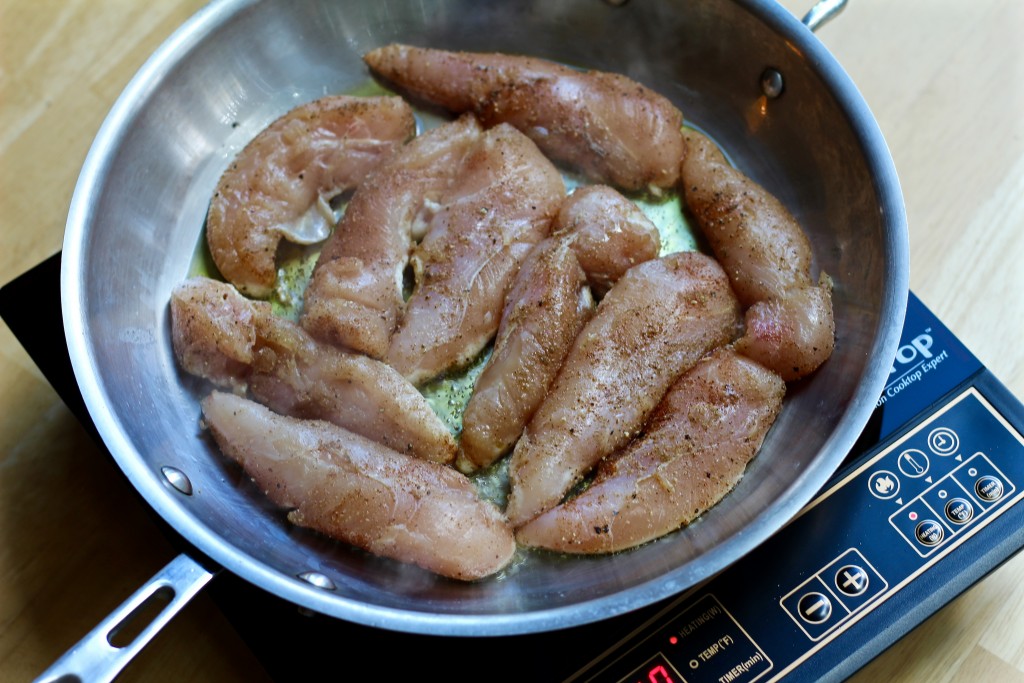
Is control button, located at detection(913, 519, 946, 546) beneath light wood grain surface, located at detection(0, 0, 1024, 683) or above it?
beneath

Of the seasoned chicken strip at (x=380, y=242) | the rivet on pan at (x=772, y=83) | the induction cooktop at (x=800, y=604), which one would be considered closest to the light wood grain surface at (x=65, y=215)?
the induction cooktop at (x=800, y=604)

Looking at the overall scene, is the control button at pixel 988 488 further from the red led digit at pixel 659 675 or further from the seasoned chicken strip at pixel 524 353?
the seasoned chicken strip at pixel 524 353

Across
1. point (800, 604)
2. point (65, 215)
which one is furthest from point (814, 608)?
point (65, 215)

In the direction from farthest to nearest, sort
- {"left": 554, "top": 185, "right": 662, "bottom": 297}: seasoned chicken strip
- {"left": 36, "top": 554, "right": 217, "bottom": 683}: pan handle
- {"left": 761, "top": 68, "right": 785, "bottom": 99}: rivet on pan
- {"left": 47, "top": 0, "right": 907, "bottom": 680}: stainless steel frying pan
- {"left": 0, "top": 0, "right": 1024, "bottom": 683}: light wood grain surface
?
{"left": 761, "top": 68, "right": 785, "bottom": 99}: rivet on pan
{"left": 554, "top": 185, "right": 662, "bottom": 297}: seasoned chicken strip
{"left": 0, "top": 0, "right": 1024, "bottom": 683}: light wood grain surface
{"left": 47, "top": 0, "right": 907, "bottom": 680}: stainless steel frying pan
{"left": 36, "top": 554, "right": 217, "bottom": 683}: pan handle

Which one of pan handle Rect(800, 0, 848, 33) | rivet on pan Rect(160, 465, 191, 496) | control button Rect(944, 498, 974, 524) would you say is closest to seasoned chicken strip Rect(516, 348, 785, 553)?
control button Rect(944, 498, 974, 524)

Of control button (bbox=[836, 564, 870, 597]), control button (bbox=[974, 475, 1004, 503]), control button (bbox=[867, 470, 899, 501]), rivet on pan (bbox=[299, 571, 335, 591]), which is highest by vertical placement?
rivet on pan (bbox=[299, 571, 335, 591])

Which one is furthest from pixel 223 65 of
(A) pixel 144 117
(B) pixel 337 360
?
(B) pixel 337 360

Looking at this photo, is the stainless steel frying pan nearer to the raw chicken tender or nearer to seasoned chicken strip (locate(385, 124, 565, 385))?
the raw chicken tender
